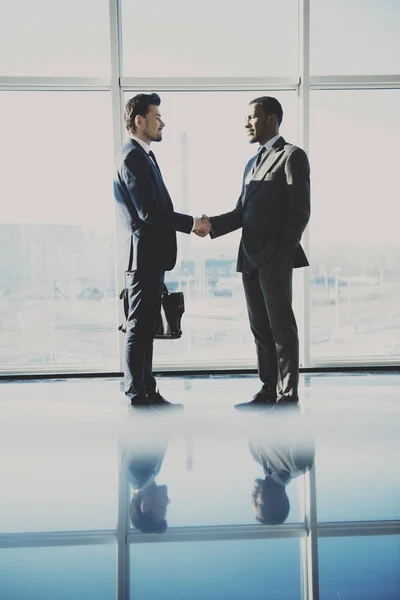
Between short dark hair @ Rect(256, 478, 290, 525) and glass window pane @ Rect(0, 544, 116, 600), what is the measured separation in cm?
44

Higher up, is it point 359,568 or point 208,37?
point 208,37

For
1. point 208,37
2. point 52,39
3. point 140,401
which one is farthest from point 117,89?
point 140,401

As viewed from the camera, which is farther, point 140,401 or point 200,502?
point 140,401

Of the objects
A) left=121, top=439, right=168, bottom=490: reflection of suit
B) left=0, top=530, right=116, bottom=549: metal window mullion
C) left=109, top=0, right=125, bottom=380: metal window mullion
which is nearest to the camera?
left=0, top=530, right=116, bottom=549: metal window mullion

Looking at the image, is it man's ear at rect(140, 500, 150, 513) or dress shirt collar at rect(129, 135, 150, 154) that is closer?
man's ear at rect(140, 500, 150, 513)

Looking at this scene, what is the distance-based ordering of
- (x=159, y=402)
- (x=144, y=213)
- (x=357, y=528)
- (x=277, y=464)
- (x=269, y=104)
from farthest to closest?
(x=159, y=402)
(x=269, y=104)
(x=144, y=213)
(x=277, y=464)
(x=357, y=528)

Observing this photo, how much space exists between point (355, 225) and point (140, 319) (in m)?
1.81

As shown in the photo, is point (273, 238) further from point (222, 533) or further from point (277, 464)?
point (222, 533)

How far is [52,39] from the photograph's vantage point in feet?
12.0

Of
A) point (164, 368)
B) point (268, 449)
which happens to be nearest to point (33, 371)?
point (164, 368)

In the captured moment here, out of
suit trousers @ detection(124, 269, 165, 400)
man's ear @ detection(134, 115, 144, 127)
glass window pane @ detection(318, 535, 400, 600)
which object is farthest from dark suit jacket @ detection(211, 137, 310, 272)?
glass window pane @ detection(318, 535, 400, 600)

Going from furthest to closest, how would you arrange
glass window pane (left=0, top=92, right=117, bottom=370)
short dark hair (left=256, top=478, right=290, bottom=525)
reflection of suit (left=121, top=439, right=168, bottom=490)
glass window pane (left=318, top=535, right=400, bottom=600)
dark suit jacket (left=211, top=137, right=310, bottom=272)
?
1. glass window pane (left=0, top=92, right=117, bottom=370)
2. dark suit jacket (left=211, top=137, right=310, bottom=272)
3. reflection of suit (left=121, top=439, right=168, bottom=490)
4. short dark hair (left=256, top=478, right=290, bottom=525)
5. glass window pane (left=318, top=535, right=400, bottom=600)

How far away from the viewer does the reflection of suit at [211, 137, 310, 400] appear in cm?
284

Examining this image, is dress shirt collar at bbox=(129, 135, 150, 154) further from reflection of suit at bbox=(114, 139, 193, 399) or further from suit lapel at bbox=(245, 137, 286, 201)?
suit lapel at bbox=(245, 137, 286, 201)
